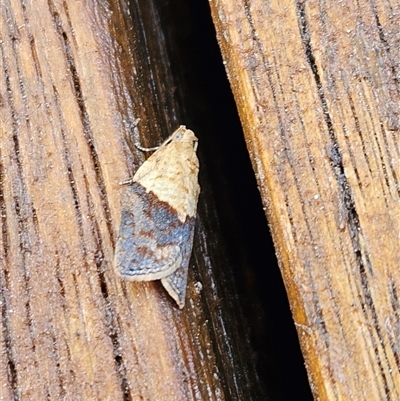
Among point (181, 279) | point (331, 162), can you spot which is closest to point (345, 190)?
point (331, 162)

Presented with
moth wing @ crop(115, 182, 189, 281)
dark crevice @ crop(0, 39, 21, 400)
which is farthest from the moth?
dark crevice @ crop(0, 39, 21, 400)

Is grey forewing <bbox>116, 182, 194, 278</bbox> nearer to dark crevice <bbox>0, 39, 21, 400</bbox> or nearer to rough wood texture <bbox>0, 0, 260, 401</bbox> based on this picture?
rough wood texture <bbox>0, 0, 260, 401</bbox>

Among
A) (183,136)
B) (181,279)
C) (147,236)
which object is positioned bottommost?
(181,279)

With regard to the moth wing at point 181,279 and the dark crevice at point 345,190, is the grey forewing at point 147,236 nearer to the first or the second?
the moth wing at point 181,279

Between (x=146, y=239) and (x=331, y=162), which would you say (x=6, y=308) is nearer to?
(x=146, y=239)

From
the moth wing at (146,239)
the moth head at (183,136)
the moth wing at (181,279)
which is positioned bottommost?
the moth wing at (181,279)

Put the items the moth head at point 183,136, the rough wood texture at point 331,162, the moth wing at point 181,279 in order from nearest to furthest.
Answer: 1. the rough wood texture at point 331,162
2. the moth wing at point 181,279
3. the moth head at point 183,136

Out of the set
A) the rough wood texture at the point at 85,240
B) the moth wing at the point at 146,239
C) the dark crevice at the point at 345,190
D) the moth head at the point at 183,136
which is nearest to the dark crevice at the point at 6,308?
the rough wood texture at the point at 85,240
